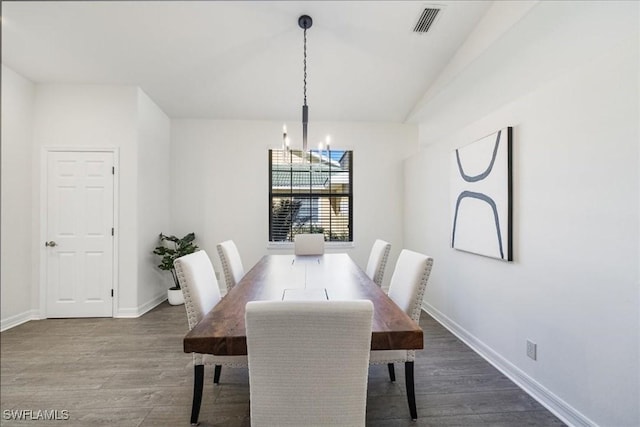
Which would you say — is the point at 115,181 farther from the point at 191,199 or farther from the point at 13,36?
the point at 13,36

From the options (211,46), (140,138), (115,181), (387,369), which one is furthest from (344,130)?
(387,369)

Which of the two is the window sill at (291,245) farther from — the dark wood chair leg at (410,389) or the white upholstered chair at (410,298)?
the dark wood chair leg at (410,389)

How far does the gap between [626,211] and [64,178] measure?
441 centimetres

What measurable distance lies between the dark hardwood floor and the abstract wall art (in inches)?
36.5

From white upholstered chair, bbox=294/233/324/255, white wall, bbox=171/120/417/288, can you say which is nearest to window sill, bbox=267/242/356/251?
white wall, bbox=171/120/417/288

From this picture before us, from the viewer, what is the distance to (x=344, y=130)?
460 centimetres

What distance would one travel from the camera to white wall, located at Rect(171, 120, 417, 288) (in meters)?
4.43

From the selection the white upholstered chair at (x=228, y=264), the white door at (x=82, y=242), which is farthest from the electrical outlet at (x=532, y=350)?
the white door at (x=82, y=242)

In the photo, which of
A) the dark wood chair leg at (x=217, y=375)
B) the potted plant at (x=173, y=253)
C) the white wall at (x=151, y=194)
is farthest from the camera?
the potted plant at (x=173, y=253)

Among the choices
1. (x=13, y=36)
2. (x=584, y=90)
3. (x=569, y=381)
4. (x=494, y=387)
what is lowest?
(x=494, y=387)

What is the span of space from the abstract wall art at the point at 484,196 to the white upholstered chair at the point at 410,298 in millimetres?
820

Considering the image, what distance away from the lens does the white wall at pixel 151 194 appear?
3607mm

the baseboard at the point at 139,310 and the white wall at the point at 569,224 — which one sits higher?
the white wall at the point at 569,224

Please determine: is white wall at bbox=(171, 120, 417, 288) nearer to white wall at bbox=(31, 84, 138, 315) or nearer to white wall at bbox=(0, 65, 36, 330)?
white wall at bbox=(31, 84, 138, 315)
